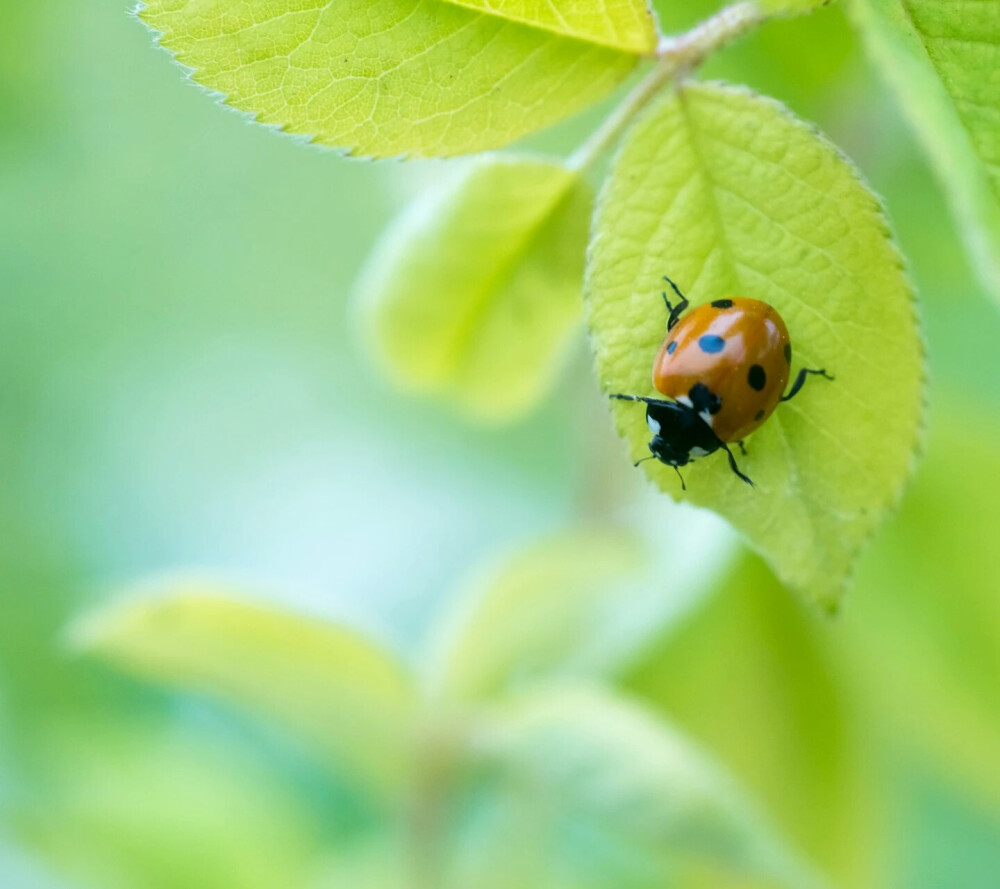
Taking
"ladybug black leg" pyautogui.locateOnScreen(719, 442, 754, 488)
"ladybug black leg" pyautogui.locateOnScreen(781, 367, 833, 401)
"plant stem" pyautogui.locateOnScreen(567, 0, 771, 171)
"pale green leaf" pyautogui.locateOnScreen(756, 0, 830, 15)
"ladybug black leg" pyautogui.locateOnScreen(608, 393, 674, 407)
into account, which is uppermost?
"plant stem" pyautogui.locateOnScreen(567, 0, 771, 171)

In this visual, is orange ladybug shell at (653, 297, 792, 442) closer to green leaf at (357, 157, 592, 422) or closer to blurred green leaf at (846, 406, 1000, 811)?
green leaf at (357, 157, 592, 422)

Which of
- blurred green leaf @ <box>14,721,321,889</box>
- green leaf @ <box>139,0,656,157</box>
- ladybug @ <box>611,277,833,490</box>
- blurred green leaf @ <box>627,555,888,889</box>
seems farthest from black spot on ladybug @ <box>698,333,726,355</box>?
blurred green leaf @ <box>14,721,321,889</box>

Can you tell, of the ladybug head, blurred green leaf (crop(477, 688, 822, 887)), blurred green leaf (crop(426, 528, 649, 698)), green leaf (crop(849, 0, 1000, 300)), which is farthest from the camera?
blurred green leaf (crop(426, 528, 649, 698))

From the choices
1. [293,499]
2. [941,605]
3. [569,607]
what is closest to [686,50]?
[569,607]

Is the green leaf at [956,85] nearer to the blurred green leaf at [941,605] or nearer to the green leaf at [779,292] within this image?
the green leaf at [779,292]

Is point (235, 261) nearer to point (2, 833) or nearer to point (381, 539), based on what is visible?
point (381, 539)

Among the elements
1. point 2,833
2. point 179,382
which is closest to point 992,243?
point 2,833

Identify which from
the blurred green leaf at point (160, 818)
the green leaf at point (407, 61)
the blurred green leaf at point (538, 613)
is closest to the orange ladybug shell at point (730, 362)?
the green leaf at point (407, 61)

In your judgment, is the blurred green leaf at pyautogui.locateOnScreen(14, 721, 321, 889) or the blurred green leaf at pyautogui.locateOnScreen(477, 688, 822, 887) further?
the blurred green leaf at pyautogui.locateOnScreen(14, 721, 321, 889)

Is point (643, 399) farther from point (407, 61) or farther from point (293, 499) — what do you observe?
point (293, 499)
